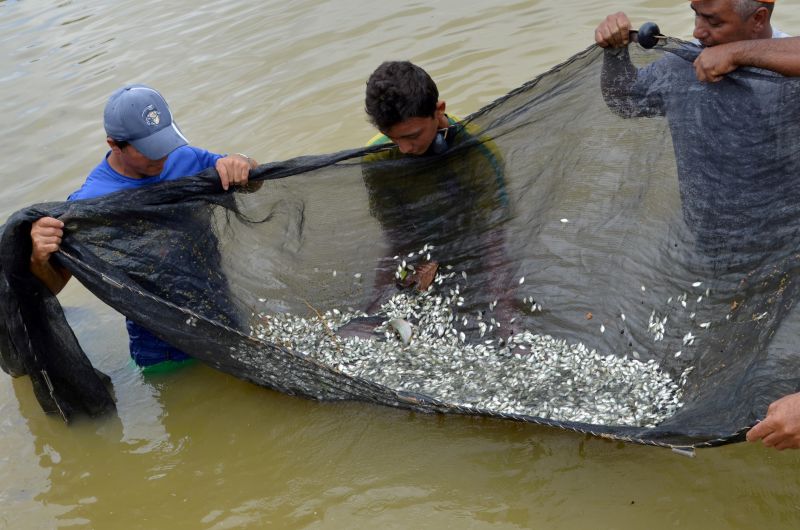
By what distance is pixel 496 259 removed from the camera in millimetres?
3982

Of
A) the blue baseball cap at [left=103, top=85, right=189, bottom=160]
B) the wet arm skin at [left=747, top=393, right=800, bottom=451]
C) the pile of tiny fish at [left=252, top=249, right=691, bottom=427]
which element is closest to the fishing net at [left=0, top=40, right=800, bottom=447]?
the pile of tiny fish at [left=252, top=249, right=691, bottom=427]

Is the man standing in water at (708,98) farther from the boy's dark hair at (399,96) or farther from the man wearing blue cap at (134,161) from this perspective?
the man wearing blue cap at (134,161)

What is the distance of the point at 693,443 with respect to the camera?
2686 millimetres

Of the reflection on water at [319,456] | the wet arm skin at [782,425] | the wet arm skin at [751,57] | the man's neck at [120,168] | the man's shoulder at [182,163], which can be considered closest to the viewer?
the wet arm skin at [782,425]

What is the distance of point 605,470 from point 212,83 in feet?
20.2

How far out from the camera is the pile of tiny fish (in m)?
3.41

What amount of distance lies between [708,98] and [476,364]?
1588 millimetres

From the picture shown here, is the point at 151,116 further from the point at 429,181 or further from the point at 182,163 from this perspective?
the point at 429,181

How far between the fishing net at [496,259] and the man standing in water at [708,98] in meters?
0.01

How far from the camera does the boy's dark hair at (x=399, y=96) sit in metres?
3.57

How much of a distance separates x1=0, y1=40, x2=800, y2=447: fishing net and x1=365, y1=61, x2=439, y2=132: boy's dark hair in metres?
0.21

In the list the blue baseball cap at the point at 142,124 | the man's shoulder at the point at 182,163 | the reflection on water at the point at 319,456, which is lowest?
the reflection on water at the point at 319,456

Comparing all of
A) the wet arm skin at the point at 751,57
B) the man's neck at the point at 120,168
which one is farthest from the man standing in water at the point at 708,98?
the man's neck at the point at 120,168

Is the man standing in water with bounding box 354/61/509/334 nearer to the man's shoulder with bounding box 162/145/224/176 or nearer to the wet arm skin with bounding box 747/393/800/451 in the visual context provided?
the man's shoulder with bounding box 162/145/224/176
